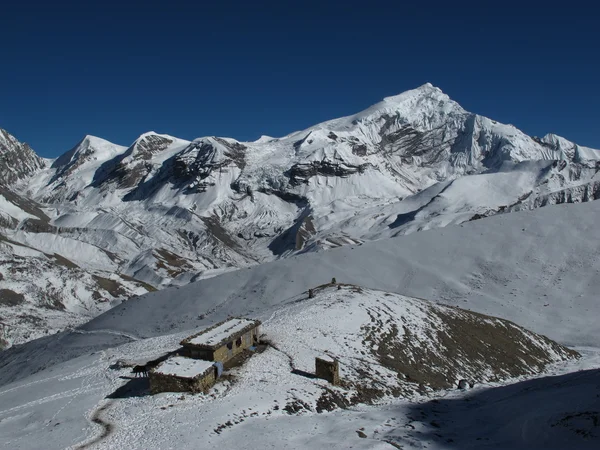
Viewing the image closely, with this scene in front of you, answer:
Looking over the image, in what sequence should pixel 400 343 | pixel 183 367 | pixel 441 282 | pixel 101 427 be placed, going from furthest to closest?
pixel 441 282, pixel 400 343, pixel 183 367, pixel 101 427

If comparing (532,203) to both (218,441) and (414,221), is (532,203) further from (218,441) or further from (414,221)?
(218,441)

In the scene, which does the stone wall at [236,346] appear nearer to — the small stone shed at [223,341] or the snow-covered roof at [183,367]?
the small stone shed at [223,341]

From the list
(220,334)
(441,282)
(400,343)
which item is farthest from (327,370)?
(441,282)

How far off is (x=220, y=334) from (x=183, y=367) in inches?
162

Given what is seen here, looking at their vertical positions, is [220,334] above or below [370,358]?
above

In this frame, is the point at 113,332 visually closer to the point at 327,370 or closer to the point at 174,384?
the point at 174,384

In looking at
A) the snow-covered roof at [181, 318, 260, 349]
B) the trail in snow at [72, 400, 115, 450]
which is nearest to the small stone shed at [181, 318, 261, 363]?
the snow-covered roof at [181, 318, 260, 349]

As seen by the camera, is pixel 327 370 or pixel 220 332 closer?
pixel 327 370

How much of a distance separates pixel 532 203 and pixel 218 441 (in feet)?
557

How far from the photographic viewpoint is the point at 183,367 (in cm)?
2194

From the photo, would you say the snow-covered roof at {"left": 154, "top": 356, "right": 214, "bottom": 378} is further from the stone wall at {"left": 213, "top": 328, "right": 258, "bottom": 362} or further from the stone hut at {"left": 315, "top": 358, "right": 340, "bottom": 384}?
the stone hut at {"left": 315, "top": 358, "right": 340, "bottom": 384}

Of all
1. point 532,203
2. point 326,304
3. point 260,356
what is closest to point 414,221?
point 532,203

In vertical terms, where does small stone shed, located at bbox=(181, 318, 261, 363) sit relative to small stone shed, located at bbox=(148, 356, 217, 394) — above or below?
above

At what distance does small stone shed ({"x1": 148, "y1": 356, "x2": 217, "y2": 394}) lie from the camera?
20.8 meters
